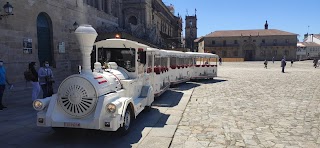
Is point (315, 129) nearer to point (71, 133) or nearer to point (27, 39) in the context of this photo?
point (71, 133)

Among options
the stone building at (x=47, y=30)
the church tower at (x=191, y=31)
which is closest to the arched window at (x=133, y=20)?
the stone building at (x=47, y=30)

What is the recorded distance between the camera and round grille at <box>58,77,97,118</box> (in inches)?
216

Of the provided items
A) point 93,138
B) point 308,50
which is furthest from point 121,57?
point 308,50

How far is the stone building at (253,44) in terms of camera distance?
76.2 meters

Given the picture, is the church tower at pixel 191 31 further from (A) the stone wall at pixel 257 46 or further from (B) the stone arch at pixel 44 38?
(B) the stone arch at pixel 44 38

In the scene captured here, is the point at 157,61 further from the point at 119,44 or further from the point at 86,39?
the point at 86,39

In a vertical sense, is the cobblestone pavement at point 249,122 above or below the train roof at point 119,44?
below

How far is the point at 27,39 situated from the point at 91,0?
871cm

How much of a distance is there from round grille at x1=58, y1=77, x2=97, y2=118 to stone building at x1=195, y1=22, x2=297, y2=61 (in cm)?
7709

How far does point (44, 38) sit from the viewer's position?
49.3 feet

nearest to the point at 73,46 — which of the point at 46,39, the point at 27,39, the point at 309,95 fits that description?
the point at 46,39

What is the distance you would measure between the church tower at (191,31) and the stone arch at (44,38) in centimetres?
7900

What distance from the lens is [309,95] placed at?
12297 millimetres

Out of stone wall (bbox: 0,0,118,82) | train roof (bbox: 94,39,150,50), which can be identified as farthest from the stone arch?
train roof (bbox: 94,39,150,50)
